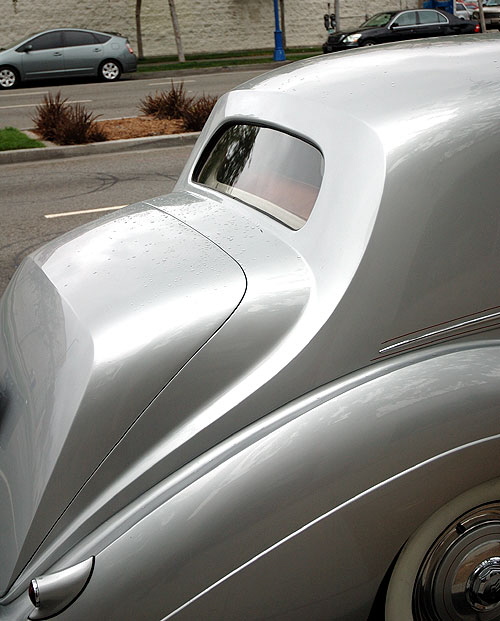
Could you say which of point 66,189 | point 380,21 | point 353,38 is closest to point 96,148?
point 66,189

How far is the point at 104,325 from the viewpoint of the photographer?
2090 millimetres

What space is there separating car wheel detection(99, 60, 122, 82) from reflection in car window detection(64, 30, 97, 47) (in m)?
0.65

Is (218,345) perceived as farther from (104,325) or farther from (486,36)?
(486,36)

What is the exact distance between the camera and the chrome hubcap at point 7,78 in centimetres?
2119

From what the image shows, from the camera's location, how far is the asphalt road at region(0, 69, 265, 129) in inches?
626

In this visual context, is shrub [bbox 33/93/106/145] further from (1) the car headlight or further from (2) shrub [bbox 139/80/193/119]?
(1) the car headlight

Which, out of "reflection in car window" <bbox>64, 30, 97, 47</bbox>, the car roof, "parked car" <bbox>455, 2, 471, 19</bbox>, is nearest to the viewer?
the car roof

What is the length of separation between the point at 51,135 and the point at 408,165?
36.4ft

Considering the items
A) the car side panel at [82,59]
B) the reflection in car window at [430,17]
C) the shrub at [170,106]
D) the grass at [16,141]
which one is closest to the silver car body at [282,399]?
the grass at [16,141]

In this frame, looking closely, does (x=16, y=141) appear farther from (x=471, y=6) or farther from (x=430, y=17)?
(x=471, y=6)

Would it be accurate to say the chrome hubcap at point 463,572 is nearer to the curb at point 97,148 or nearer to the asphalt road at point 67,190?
the asphalt road at point 67,190

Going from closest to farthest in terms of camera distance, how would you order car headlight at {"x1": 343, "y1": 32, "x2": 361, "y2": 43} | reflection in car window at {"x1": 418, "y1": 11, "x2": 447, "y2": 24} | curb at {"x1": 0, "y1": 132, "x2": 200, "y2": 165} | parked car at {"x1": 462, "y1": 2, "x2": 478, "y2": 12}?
curb at {"x1": 0, "y1": 132, "x2": 200, "y2": 165} < car headlight at {"x1": 343, "y1": 32, "x2": 361, "y2": 43} < reflection in car window at {"x1": 418, "y1": 11, "x2": 447, "y2": 24} < parked car at {"x1": 462, "y1": 2, "x2": 478, "y2": 12}

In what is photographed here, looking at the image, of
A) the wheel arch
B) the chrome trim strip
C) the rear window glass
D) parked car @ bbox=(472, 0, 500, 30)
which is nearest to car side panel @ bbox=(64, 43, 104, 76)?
the wheel arch

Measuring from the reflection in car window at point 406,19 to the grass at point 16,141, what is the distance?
668 inches
